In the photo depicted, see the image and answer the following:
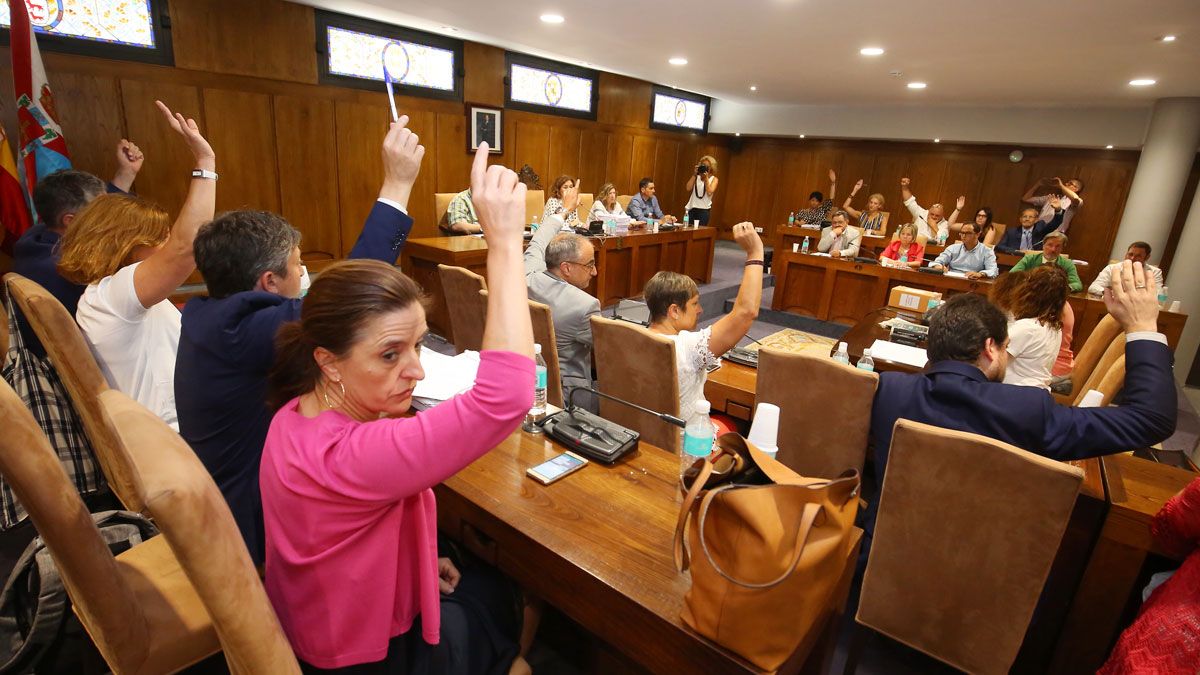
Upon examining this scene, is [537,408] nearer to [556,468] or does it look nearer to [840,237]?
[556,468]

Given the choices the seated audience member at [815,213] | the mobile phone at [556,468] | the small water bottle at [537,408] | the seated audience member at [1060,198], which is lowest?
the mobile phone at [556,468]

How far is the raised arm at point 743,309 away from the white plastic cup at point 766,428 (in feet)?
1.52

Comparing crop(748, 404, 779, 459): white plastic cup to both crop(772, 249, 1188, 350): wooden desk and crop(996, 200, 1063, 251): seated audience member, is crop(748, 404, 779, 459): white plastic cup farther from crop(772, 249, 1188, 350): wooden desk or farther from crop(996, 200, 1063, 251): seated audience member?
crop(996, 200, 1063, 251): seated audience member

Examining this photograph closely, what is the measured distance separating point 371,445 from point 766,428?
1.03 m

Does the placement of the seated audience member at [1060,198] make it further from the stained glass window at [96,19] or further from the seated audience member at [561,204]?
the stained glass window at [96,19]

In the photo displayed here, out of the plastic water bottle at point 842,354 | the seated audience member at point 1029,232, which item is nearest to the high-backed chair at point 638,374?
the plastic water bottle at point 842,354

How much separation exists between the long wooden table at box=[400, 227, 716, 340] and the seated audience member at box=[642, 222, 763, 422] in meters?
1.68

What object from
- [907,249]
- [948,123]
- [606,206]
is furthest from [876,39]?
[948,123]

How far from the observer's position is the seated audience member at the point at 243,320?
49.2 inches

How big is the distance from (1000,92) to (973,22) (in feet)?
12.5

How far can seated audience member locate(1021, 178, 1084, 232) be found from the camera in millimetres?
7617

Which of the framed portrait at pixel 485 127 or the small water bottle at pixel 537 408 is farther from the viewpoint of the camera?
the framed portrait at pixel 485 127

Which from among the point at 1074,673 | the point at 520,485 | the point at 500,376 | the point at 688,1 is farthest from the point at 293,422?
the point at 688,1

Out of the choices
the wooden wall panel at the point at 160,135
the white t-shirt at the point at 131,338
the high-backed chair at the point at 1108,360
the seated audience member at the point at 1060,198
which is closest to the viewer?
the white t-shirt at the point at 131,338
